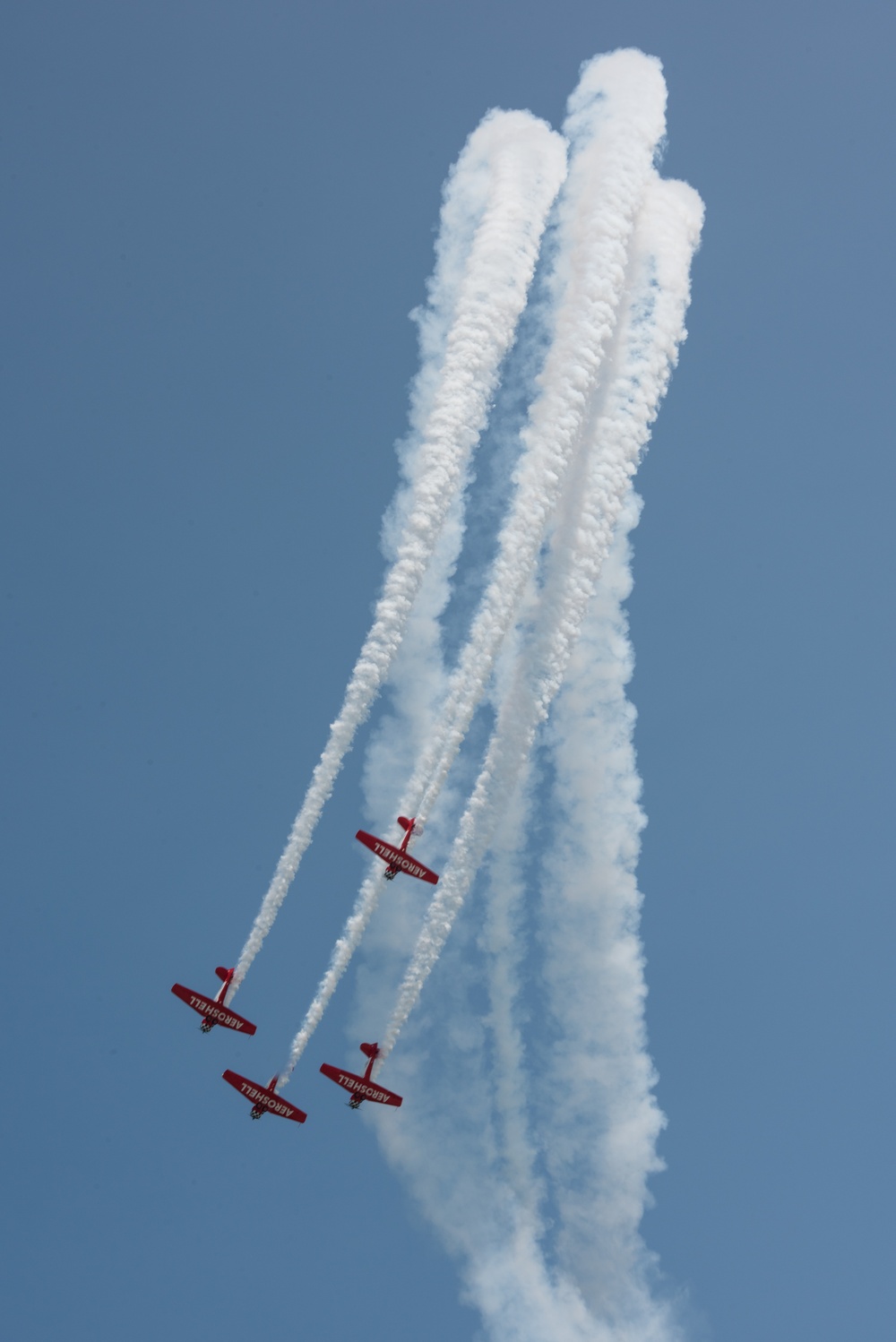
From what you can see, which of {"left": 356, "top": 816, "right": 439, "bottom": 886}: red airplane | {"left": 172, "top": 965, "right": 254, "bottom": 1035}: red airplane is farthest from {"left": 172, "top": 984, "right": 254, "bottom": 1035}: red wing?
{"left": 356, "top": 816, "right": 439, "bottom": 886}: red airplane

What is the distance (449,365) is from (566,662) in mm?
9279

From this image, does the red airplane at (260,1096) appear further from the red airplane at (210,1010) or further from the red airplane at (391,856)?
the red airplane at (391,856)

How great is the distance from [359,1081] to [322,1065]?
1.31 m

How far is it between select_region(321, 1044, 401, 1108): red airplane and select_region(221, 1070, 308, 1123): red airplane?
7.09 ft

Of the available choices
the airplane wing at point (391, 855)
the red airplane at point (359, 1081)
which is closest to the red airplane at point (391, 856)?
the airplane wing at point (391, 855)

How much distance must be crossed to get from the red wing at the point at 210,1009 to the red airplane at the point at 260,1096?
1781 millimetres

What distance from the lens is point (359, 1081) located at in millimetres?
44531

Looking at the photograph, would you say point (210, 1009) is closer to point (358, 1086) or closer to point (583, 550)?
point (358, 1086)

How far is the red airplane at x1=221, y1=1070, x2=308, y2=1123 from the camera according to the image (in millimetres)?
45750

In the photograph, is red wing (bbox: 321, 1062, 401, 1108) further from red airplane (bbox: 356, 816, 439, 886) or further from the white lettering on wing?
red airplane (bbox: 356, 816, 439, 886)

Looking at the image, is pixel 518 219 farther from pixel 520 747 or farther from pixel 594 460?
pixel 520 747

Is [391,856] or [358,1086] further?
[358,1086]

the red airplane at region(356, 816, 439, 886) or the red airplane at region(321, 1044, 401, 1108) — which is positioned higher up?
the red airplane at region(356, 816, 439, 886)

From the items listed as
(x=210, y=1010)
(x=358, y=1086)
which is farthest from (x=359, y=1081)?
(x=210, y=1010)
